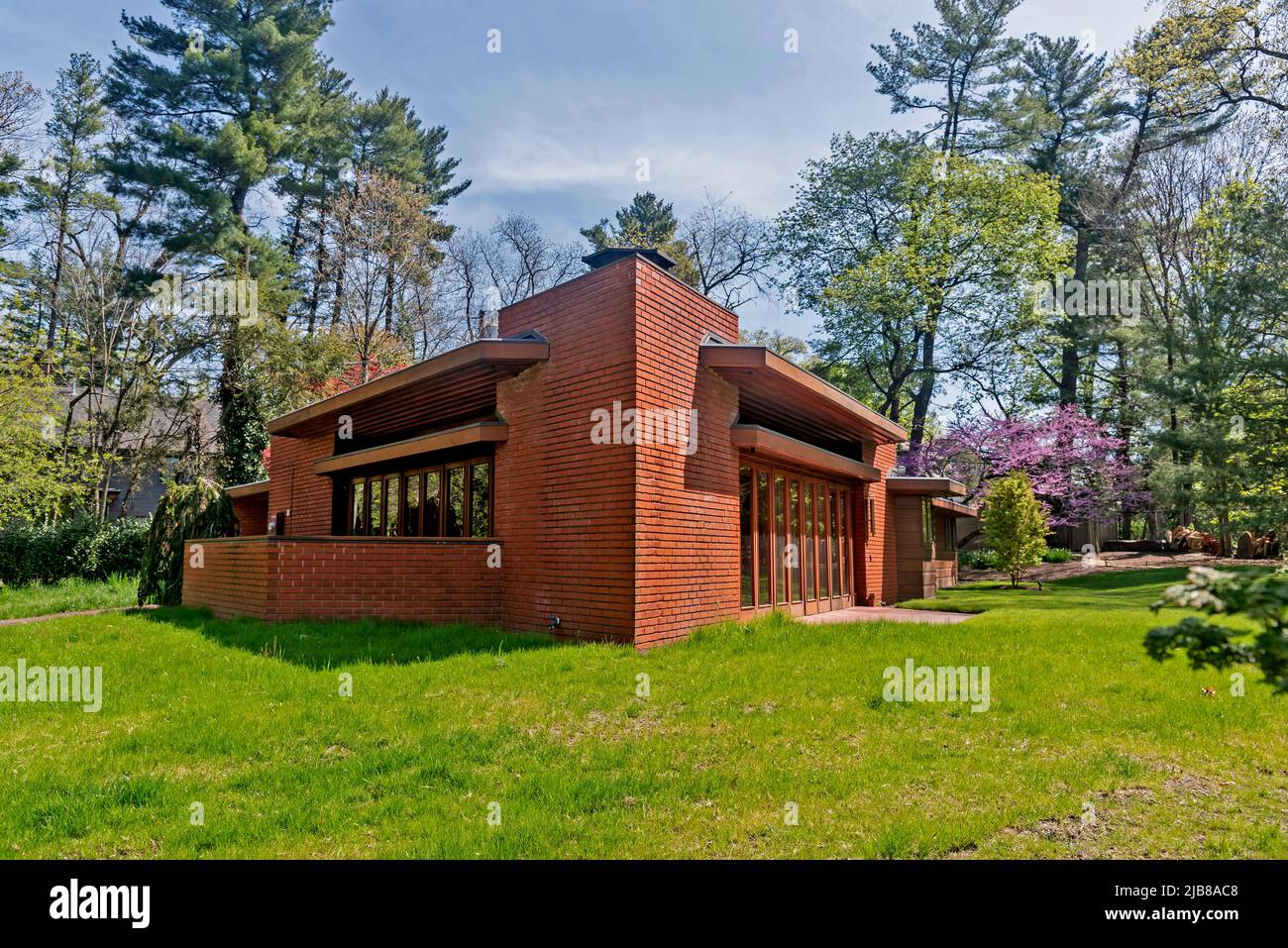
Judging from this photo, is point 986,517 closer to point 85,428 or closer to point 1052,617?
point 1052,617

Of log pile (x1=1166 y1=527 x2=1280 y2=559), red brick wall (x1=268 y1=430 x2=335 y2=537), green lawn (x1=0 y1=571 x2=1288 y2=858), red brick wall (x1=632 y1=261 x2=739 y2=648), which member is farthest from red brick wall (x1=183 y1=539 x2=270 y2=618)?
log pile (x1=1166 y1=527 x2=1280 y2=559)

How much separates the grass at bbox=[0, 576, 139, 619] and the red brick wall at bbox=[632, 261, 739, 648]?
12.4 metres

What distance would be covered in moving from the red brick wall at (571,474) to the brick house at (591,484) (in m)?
0.02

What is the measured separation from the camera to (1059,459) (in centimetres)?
2377

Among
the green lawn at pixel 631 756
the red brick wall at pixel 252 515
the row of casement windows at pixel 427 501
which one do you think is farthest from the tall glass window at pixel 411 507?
the red brick wall at pixel 252 515

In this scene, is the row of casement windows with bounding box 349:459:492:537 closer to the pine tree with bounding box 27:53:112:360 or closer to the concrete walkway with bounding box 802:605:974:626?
the concrete walkway with bounding box 802:605:974:626

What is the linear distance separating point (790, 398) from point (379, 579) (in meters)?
6.54

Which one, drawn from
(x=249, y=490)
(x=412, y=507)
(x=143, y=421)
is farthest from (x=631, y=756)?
(x=143, y=421)

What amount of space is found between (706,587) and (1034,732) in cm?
434

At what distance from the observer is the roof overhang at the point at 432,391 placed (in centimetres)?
867

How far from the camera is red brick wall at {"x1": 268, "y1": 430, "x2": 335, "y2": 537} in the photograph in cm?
1432

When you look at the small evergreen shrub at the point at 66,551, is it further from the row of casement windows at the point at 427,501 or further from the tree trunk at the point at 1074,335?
the tree trunk at the point at 1074,335

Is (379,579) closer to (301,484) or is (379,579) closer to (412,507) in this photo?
(412,507)
